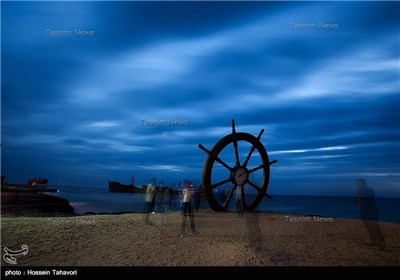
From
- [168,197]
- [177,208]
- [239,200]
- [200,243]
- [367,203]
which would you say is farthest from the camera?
[177,208]

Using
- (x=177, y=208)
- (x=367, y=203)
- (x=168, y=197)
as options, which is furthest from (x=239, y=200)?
(x=177, y=208)

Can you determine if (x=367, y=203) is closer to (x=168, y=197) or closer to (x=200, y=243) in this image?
(x=200, y=243)

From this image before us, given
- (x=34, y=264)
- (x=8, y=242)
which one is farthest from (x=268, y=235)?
(x=8, y=242)

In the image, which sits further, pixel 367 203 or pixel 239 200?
pixel 239 200

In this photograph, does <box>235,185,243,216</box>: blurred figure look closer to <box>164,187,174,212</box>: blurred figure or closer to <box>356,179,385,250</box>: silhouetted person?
<box>356,179,385,250</box>: silhouetted person

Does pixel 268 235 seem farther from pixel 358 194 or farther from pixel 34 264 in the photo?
pixel 34 264

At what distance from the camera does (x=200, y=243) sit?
758 centimetres

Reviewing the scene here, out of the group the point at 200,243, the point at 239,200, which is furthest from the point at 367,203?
the point at 200,243

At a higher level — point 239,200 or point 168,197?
point 239,200

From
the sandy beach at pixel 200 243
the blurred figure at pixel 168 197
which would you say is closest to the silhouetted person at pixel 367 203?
the sandy beach at pixel 200 243

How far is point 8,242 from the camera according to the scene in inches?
283

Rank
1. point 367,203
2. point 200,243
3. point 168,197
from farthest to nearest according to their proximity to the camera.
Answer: point 168,197 → point 367,203 → point 200,243

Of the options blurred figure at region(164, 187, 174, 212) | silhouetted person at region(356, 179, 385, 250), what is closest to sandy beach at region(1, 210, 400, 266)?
silhouetted person at region(356, 179, 385, 250)
